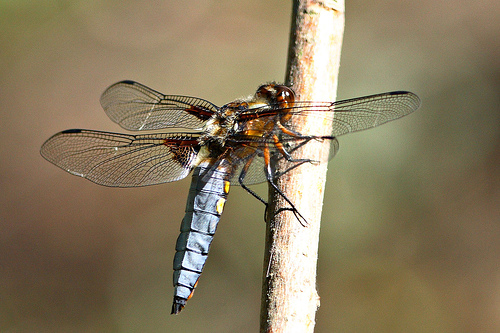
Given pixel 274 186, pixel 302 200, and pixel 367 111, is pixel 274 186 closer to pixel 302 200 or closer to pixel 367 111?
pixel 302 200

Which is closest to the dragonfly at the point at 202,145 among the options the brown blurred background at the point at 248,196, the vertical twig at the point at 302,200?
the vertical twig at the point at 302,200

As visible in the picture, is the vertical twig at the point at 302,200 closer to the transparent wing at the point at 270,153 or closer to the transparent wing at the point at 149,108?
the transparent wing at the point at 270,153

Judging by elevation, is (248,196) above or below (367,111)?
above

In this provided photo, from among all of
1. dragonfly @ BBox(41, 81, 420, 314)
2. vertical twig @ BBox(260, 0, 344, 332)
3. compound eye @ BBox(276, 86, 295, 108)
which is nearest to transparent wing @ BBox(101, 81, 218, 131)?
dragonfly @ BBox(41, 81, 420, 314)

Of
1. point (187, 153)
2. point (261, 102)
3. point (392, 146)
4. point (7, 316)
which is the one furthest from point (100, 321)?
point (392, 146)

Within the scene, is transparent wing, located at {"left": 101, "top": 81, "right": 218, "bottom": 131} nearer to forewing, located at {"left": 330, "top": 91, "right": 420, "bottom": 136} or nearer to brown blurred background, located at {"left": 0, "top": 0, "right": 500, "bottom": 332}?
forewing, located at {"left": 330, "top": 91, "right": 420, "bottom": 136}

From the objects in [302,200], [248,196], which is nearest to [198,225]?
[302,200]

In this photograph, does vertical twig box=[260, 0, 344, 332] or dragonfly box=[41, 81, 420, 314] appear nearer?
vertical twig box=[260, 0, 344, 332]
